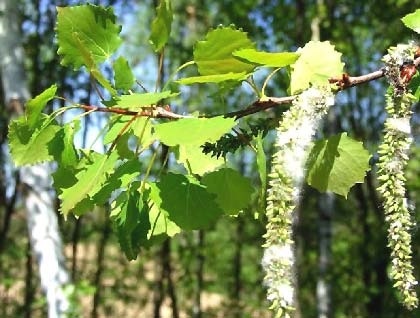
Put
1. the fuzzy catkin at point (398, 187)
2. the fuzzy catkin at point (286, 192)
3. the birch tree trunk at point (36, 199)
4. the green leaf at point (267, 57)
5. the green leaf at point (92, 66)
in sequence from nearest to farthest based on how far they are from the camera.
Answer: the fuzzy catkin at point (286, 192) → the fuzzy catkin at point (398, 187) → the green leaf at point (267, 57) → the green leaf at point (92, 66) → the birch tree trunk at point (36, 199)

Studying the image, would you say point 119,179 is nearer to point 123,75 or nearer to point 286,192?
point 123,75

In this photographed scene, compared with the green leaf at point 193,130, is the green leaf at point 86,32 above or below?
above

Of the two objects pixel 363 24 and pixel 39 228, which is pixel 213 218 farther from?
pixel 363 24

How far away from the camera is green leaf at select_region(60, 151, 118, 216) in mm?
885

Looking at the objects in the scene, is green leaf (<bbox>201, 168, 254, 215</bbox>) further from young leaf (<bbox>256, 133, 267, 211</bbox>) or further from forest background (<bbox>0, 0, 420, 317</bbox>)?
forest background (<bbox>0, 0, 420, 317</bbox>)

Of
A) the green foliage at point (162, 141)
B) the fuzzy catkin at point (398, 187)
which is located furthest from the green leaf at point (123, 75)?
the fuzzy catkin at point (398, 187)

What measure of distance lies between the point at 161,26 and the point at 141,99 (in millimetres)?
175

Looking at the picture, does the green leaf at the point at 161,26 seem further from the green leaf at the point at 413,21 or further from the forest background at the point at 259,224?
the forest background at the point at 259,224

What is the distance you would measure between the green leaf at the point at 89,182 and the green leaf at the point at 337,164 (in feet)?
0.86

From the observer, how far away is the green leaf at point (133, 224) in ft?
3.01

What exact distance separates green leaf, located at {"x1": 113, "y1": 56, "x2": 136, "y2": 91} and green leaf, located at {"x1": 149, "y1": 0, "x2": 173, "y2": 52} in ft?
0.19

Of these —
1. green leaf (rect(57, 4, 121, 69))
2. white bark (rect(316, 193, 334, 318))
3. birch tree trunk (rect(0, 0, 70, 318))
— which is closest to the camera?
green leaf (rect(57, 4, 121, 69))

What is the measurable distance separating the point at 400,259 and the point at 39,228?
3.03m

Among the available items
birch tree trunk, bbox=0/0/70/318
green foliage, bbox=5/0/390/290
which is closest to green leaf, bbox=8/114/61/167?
green foliage, bbox=5/0/390/290
